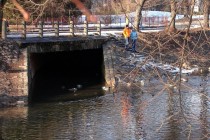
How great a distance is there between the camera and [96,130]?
15953mm

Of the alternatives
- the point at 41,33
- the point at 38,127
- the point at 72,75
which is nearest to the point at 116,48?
the point at 72,75

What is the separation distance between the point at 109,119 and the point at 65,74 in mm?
14669

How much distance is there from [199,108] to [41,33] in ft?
39.5

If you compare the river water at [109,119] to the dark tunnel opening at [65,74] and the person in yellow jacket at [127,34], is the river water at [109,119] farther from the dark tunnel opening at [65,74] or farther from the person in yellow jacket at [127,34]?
the person in yellow jacket at [127,34]

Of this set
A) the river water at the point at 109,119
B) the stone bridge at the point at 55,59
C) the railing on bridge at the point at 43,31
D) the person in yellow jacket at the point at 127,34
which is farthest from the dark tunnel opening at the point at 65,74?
the river water at the point at 109,119

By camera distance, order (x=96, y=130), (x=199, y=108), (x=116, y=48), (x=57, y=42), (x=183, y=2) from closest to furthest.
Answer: (x=183, y=2) < (x=96, y=130) < (x=199, y=108) < (x=57, y=42) < (x=116, y=48)

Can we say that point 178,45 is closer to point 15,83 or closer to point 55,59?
point 15,83

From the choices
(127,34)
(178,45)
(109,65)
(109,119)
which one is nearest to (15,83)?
(109,65)

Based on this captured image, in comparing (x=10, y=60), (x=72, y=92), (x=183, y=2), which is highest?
(x=183, y=2)

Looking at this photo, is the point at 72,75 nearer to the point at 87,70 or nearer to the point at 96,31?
the point at 87,70

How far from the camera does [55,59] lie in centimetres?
3347

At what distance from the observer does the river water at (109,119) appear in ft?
50.1

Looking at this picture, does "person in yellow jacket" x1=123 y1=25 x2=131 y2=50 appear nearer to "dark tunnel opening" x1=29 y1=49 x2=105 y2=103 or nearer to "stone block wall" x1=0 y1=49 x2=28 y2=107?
"dark tunnel opening" x1=29 y1=49 x2=105 y2=103

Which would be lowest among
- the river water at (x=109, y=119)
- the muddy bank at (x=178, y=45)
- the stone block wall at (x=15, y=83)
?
the river water at (x=109, y=119)
